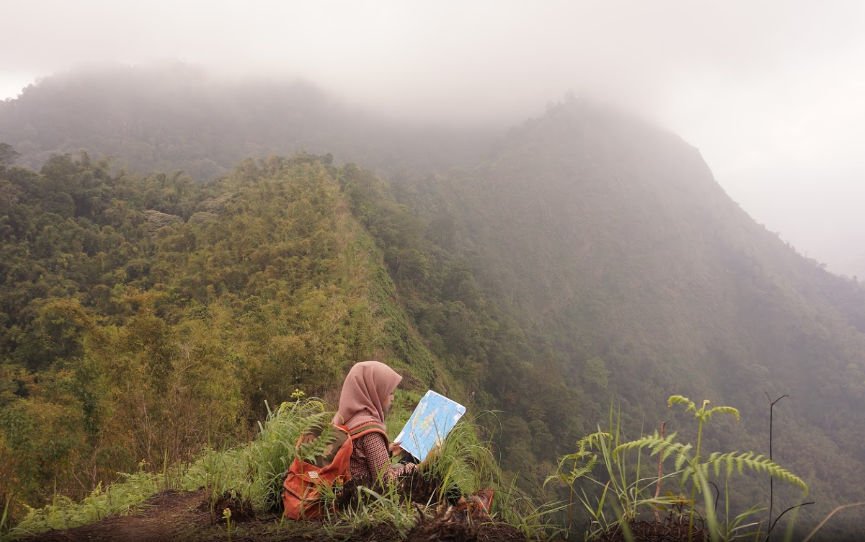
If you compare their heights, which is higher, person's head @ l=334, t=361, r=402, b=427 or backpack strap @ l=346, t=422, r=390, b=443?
person's head @ l=334, t=361, r=402, b=427

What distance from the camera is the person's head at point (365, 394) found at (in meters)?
2.62

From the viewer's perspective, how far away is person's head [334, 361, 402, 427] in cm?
262

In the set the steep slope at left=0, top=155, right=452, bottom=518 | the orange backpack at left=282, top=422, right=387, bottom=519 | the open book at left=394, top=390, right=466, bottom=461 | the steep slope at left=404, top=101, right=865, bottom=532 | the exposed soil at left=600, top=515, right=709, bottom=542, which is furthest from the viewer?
the steep slope at left=404, top=101, right=865, bottom=532

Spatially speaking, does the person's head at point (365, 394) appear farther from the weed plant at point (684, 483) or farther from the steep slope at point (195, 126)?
the steep slope at point (195, 126)

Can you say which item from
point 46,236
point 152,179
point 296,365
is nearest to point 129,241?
point 46,236

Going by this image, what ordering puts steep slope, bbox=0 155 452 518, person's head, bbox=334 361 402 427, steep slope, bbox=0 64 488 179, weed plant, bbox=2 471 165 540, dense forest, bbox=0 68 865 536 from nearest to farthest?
weed plant, bbox=2 471 165 540 → person's head, bbox=334 361 402 427 → steep slope, bbox=0 155 452 518 → dense forest, bbox=0 68 865 536 → steep slope, bbox=0 64 488 179

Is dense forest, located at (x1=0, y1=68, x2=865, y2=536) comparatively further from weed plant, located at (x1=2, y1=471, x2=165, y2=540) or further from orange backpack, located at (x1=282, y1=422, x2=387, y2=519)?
orange backpack, located at (x1=282, y1=422, x2=387, y2=519)

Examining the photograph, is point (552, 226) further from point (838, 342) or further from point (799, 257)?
point (799, 257)

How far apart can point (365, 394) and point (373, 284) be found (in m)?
15.0

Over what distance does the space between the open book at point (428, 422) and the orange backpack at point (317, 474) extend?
45 centimetres

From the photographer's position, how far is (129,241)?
774 inches

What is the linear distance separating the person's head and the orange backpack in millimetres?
76

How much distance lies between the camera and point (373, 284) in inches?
693

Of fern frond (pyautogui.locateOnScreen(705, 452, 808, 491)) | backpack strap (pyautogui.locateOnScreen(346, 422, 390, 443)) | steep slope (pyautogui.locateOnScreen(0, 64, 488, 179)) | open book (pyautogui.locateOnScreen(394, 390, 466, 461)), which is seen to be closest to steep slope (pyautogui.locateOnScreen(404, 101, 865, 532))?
steep slope (pyautogui.locateOnScreen(0, 64, 488, 179))
